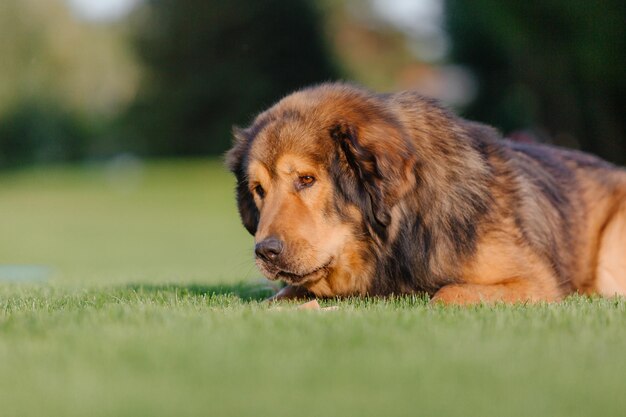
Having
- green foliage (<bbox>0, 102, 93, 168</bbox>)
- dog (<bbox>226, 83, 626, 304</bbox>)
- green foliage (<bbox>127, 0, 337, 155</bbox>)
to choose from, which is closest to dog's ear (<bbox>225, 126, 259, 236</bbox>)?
dog (<bbox>226, 83, 626, 304</bbox>)

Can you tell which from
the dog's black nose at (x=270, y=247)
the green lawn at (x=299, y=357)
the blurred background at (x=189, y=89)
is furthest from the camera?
the blurred background at (x=189, y=89)

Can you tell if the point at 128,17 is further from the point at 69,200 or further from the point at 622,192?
the point at 622,192

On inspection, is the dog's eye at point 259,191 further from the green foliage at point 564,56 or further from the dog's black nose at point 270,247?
the green foliage at point 564,56

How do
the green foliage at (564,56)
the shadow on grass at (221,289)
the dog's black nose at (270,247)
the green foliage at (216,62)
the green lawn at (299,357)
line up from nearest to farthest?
the green lawn at (299,357) → the dog's black nose at (270,247) → the shadow on grass at (221,289) → the green foliage at (564,56) → the green foliage at (216,62)

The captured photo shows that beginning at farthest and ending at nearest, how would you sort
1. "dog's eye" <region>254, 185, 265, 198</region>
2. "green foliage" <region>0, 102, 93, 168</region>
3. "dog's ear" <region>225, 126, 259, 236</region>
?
"green foliage" <region>0, 102, 93, 168</region>
"dog's ear" <region>225, 126, 259, 236</region>
"dog's eye" <region>254, 185, 265, 198</region>

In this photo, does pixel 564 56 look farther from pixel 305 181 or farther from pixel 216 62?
pixel 216 62

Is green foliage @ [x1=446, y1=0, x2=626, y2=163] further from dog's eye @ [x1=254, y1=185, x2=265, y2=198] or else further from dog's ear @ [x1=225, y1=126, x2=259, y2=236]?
dog's eye @ [x1=254, y1=185, x2=265, y2=198]

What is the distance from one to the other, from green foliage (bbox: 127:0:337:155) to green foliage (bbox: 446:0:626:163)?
13582 millimetres

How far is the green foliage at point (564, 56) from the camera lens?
62.7ft

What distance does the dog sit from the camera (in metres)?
5.51

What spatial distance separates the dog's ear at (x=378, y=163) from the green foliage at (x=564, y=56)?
14230 millimetres

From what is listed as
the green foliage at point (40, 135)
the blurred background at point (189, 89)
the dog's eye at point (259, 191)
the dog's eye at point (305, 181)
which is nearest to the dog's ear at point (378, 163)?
the dog's eye at point (305, 181)

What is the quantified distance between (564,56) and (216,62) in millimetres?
24790

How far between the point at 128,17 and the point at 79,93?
19.5 feet
